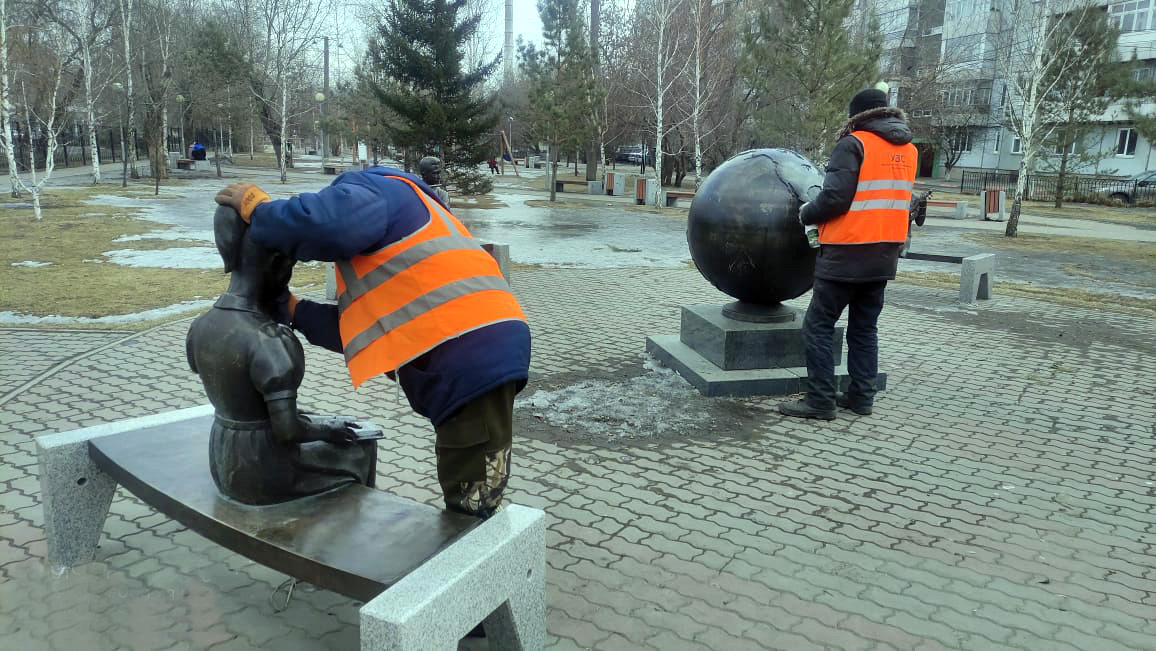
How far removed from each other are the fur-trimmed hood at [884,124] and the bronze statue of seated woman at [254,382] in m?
3.96

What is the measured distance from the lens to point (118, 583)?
3.45 meters

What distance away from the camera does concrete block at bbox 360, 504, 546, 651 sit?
2.20 metres

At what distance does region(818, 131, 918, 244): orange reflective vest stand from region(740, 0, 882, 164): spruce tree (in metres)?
19.3

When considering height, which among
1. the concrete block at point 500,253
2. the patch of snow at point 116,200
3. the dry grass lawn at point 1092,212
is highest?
the dry grass lawn at point 1092,212

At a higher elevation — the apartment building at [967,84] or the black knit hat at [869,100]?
the apartment building at [967,84]

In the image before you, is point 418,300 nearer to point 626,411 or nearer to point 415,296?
point 415,296

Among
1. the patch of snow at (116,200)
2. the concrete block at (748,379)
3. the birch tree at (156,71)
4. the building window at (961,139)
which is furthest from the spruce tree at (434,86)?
the building window at (961,139)

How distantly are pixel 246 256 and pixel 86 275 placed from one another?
925 cm

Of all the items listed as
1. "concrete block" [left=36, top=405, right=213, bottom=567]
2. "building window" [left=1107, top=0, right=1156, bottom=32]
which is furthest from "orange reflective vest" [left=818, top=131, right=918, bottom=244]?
"building window" [left=1107, top=0, right=1156, bottom=32]

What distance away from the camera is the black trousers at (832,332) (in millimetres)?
5605

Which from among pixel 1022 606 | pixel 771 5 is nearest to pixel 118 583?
pixel 1022 606

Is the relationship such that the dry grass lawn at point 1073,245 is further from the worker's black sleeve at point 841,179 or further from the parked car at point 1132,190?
the parked car at point 1132,190

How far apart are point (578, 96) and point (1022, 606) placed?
27.6 meters

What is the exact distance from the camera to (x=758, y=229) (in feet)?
20.6
